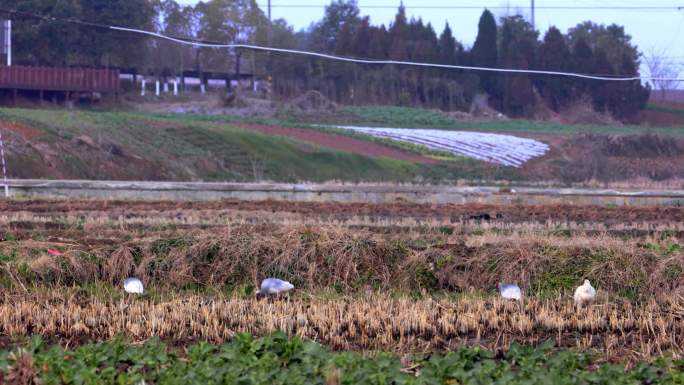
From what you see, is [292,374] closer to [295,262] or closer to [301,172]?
[295,262]

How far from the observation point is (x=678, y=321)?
30.7 feet

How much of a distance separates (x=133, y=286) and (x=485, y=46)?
6106 centimetres

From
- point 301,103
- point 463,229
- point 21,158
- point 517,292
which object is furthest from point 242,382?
point 301,103

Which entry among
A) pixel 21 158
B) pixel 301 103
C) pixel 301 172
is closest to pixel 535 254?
pixel 21 158

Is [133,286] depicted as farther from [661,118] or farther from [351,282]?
[661,118]

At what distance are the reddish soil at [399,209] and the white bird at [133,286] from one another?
6481 mm

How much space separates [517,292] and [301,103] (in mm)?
47769

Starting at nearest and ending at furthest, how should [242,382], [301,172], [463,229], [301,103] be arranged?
[242,382], [463,229], [301,172], [301,103]

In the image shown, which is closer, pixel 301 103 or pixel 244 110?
pixel 244 110

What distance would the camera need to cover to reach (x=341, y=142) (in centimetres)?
4156

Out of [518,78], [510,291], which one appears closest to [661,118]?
[518,78]

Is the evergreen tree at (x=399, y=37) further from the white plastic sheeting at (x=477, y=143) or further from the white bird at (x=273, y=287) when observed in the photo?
the white bird at (x=273, y=287)

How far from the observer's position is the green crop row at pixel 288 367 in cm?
679

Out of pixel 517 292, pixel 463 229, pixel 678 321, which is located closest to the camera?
pixel 678 321
